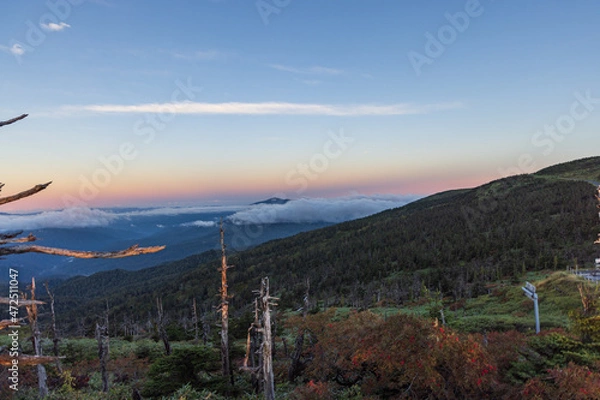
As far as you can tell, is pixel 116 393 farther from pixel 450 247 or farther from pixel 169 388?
pixel 450 247

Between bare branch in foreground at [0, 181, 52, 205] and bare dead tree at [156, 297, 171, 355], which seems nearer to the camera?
bare branch in foreground at [0, 181, 52, 205]

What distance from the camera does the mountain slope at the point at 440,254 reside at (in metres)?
78.4

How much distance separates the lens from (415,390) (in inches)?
586

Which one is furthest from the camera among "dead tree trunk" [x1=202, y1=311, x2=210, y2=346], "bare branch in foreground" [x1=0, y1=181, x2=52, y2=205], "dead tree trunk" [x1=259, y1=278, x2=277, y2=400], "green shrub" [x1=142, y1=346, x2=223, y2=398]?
"dead tree trunk" [x1=202, y1=311, x2=210, y2=346]

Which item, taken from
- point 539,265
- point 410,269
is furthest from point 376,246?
point 539,265

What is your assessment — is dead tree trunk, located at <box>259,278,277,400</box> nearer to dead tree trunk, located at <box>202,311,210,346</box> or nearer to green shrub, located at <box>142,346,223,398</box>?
green shrub, located at <box>142,346,223,398</box>

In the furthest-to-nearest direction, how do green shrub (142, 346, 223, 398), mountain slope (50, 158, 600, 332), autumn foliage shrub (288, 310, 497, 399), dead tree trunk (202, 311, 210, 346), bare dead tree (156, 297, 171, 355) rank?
mountain slope (50, 158, 600, 332) < dead tree trunk (202, 311, 210, 346) < bare dead tree (156, 297, 171, 355) < green shrub (142, 346, 223, 398) < autumn foliage shrub (288, 310, 497, 399)

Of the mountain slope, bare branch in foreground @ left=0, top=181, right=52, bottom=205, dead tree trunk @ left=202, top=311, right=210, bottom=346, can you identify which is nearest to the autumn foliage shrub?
bare branch in foreground @ left=0, top=181, right=52, bottom=205

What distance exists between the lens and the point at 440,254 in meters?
110

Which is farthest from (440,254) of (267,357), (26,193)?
(26,193)

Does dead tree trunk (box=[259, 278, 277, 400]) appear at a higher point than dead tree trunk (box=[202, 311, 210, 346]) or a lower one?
higher

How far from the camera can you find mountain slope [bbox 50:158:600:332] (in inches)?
3086

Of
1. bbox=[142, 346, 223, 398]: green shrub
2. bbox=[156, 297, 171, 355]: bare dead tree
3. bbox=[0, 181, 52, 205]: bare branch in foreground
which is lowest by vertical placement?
bbox=[156, 297, 171, 355]: bare dead tree

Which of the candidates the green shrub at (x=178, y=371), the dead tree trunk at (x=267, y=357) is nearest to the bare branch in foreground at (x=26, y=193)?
the dead tree trunk at (x=267, y=357)
